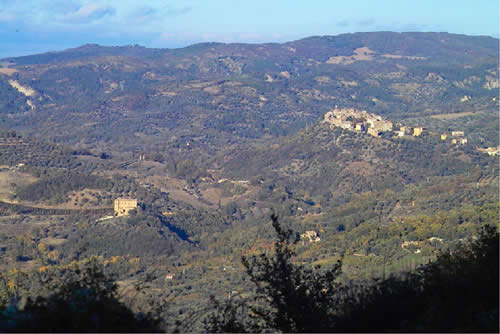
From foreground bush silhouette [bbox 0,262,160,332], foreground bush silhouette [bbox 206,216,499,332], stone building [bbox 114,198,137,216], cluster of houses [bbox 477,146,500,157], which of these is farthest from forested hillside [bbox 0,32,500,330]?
stone building [bbox 114,198,137,216]

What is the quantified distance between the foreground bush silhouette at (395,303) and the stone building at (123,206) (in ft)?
183

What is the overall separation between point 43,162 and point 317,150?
139 feet

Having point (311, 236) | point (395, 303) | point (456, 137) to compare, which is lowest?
point (311, 236)

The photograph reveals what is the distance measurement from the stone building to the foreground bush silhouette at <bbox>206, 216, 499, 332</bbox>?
5566 centimetres

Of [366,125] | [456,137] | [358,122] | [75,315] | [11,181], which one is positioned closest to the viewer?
[75,315]

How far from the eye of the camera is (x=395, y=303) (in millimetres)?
12070

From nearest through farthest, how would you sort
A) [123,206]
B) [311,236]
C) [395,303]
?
[395,303] < [311,236] < [123,206]

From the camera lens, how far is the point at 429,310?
35.3ft

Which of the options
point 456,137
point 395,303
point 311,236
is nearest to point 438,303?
point 395,303

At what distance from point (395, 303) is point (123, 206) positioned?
197 feet

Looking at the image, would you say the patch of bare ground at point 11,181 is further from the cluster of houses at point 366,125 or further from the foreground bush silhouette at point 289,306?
the foreground bush silhouette at point 289,306

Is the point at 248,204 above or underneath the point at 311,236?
underneath

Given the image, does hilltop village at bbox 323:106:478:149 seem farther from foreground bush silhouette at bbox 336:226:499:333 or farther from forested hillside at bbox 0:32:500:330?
foreground bush silhouette at bbox 336:226:499:333

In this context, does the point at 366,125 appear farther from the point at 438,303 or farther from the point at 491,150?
the point at 438,303
